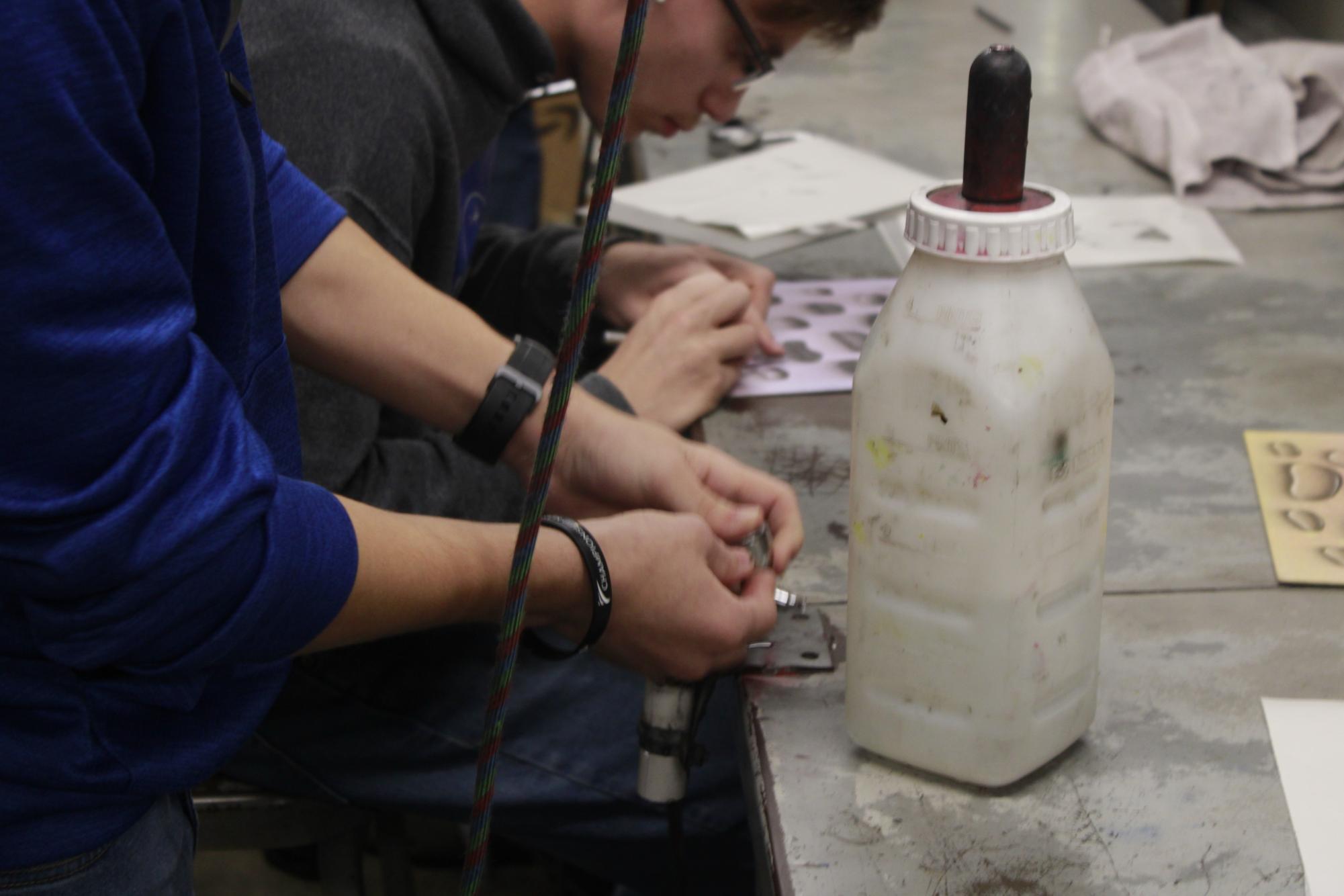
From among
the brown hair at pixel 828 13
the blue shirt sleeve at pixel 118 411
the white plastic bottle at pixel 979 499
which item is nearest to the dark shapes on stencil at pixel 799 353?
the brown hair at pixel 828 13

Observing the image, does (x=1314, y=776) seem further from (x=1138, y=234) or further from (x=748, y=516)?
(x=1138, y=234)

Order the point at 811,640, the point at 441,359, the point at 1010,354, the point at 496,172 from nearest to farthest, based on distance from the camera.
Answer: the point at 1010,354
the point at 811,640
the point at 441,359
the point at 496,172

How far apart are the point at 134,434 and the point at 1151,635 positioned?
23.6 inches

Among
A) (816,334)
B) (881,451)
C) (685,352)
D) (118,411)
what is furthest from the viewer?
(816,334)

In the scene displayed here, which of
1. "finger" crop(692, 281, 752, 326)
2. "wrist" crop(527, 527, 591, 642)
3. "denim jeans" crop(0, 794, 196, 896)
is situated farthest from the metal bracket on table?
"finger" crop(692, 281, 752, 326)

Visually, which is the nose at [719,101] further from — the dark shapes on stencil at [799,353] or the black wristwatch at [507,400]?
the black wristwatch at [507,400]

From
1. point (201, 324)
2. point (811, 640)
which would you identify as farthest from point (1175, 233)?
point (201, 324)

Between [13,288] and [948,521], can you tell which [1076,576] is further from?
[13,288]

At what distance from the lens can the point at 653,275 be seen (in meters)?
1.37

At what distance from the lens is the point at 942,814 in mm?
680

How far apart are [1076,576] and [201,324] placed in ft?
1.48

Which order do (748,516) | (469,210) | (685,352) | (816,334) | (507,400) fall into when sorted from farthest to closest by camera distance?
(469,210), (816,334), (685,352), (507,400), (748,516)

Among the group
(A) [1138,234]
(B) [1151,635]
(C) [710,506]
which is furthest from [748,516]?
(A) [1138,234]

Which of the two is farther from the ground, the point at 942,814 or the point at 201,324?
the point at 201,324
